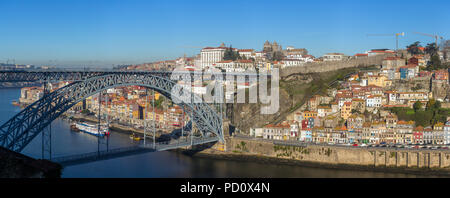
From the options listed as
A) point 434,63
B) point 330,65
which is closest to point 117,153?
point 330,65

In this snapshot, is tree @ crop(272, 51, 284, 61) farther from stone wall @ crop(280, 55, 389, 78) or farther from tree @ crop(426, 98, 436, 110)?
tree @ crop(426, 98, 436, 110)

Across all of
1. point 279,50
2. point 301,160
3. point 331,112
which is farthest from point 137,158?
point 279,50

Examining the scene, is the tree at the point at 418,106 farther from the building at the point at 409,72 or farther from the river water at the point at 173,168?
the river water at the point at 173,168

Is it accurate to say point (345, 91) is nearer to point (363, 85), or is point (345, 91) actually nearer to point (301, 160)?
point (363, 85)
